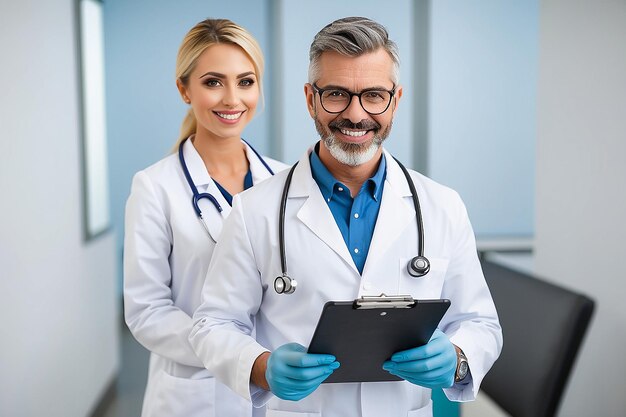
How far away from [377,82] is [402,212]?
0.63 feet

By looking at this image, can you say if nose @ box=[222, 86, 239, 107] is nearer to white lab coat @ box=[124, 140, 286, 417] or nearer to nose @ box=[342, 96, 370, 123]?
white lab coat @ box=[124, 140, 286, 417]

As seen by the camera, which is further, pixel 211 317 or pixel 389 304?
pixel 211 317

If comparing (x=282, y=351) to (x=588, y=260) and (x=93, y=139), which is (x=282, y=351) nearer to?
(x=588, y=260)

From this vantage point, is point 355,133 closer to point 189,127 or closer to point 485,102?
point 189,127

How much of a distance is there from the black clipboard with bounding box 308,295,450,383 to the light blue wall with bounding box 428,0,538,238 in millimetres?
2454

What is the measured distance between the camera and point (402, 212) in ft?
3.47

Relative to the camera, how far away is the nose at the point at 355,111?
0.99 metres

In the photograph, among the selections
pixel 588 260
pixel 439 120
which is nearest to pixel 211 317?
pixel 588 260

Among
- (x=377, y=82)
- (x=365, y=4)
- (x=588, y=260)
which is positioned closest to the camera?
(x=377, y=82)

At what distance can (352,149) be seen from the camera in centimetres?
101

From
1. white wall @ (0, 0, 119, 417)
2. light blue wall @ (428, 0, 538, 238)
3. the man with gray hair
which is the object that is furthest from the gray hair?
light blue wall @ (428, 0, 538, 238)

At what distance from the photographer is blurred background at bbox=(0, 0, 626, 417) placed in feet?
6.22

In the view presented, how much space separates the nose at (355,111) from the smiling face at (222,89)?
290mm

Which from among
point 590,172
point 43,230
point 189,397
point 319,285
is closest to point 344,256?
point 319,285
